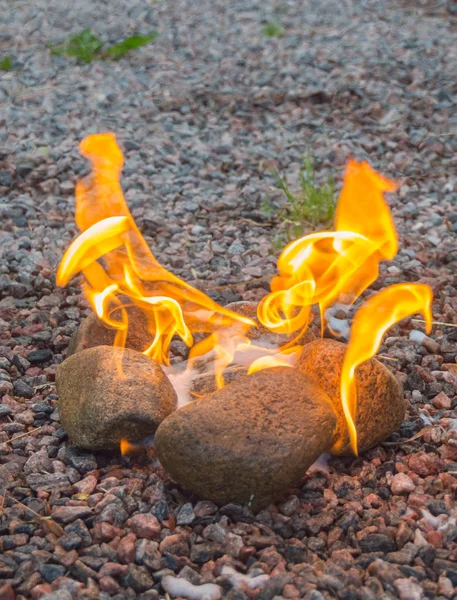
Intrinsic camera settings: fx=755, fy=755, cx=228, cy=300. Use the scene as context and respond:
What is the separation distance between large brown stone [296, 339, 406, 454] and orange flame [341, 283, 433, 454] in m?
0.03

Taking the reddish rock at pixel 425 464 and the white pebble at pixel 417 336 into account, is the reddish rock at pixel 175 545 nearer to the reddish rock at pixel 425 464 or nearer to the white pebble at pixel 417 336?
the reddish rock at pixel 425 464

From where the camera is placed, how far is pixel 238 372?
2775 millimetres

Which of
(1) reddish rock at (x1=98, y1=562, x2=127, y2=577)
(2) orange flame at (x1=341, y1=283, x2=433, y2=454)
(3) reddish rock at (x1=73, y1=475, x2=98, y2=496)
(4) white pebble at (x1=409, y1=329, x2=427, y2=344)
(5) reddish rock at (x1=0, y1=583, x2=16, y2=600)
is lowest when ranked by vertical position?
(4) white pebble at (x1=409, y1=329, x2=427, y2=344)

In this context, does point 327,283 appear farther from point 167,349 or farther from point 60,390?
point 60,390

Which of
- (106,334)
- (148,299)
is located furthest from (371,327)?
(106,334)

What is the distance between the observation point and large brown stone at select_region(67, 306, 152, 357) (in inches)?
114

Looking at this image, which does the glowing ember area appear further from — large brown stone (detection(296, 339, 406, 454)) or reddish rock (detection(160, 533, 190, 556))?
reddish rock (detection(160, 533, 190, 556))

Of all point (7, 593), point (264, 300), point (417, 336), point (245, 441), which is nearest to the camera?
point (7, 593)

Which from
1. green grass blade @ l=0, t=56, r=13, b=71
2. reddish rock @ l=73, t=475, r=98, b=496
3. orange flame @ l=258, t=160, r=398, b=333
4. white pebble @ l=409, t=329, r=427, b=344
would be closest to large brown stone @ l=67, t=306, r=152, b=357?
orange flame @ l=258, t=160, r=398, b=333

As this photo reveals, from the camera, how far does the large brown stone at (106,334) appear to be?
9.52 ft

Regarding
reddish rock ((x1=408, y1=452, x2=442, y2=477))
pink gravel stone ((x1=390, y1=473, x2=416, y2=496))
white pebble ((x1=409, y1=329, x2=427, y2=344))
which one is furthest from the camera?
white pebble ((x1=409, y1=329, x2=427, y2=344))

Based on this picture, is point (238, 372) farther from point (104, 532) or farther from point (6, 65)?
point (6, 65)

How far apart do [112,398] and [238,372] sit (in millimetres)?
510

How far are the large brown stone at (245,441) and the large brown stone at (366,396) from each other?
0.56 feet
